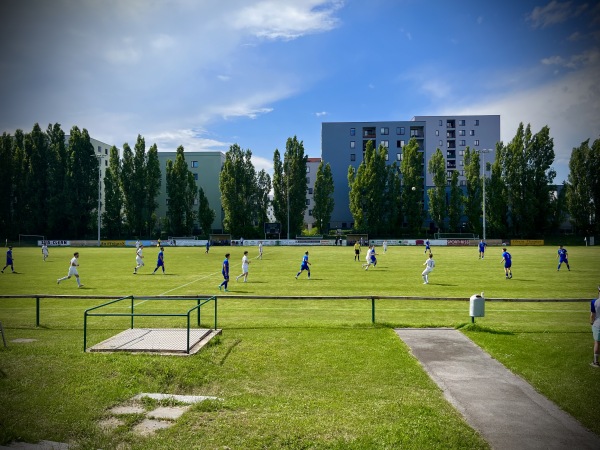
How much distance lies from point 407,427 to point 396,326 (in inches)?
293

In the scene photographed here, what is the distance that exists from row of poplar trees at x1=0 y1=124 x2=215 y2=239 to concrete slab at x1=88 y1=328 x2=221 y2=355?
73.6 meters

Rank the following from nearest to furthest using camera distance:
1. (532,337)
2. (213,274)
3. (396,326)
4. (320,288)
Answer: (532,337)
(396,326)
(320,288)
(213,274)

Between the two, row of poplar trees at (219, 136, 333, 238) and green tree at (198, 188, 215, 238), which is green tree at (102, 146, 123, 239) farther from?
row of poplar trees at (219, 136, 333, 238)

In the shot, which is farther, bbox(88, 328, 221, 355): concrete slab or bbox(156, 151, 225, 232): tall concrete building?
bbox(156, 151, 225, 232): tall concrete building

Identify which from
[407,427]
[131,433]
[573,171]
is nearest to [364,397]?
[407,427]

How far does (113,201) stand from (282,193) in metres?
34.2

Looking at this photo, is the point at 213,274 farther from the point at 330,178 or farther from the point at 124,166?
the point at 124,166

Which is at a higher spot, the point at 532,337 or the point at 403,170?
the point at 403,170

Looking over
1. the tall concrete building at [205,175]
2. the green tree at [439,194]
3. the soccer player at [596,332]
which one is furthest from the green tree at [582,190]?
the tall concrete building at [205,175]

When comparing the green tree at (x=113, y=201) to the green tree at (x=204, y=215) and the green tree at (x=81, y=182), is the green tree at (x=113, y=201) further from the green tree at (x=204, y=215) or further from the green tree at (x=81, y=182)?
the green tree at (x=204, y=215)

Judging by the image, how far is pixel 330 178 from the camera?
8606 centimetres

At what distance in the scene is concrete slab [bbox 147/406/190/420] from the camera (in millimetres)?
7340

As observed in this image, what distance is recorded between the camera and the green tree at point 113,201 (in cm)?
8506

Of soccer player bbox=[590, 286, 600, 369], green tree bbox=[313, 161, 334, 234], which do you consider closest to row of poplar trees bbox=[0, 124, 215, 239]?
green tree bbox=[313, 161, 334, 234]
